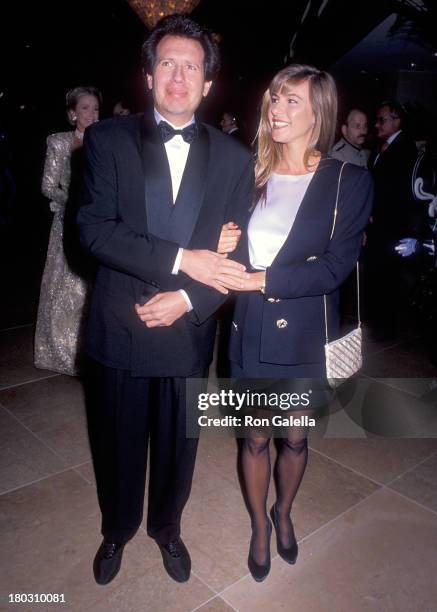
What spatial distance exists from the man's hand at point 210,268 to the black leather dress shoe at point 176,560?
3.68 ft

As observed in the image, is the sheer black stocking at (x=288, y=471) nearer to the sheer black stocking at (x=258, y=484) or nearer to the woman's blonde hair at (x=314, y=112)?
the sheer black stocking at (x=258, y=484)

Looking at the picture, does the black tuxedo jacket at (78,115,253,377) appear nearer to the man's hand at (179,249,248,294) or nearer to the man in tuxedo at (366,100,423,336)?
the man's hand at (179,249,248,294)

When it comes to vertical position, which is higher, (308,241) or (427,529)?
(308,241)

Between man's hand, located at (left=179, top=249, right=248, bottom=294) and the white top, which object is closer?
man's hand, located at (left=179, top=249, right=248, bottom=294)

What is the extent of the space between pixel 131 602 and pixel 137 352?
98cm

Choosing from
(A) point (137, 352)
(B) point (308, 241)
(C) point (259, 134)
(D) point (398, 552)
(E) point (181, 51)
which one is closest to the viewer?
(E) point (181, 51)

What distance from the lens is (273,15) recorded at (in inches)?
351

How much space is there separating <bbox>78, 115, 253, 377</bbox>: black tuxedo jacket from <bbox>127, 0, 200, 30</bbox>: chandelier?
192 centimetres

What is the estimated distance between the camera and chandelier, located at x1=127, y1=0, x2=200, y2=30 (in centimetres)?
323

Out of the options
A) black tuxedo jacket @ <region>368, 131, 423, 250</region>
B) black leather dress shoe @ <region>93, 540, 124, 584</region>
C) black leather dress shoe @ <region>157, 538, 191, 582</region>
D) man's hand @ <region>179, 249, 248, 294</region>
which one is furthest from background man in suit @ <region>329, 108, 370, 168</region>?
black leather dress shoe @ <region>93, 540, 124, 584</region>

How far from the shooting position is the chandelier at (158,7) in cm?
323

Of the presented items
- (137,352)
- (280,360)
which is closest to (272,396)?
(280,360)

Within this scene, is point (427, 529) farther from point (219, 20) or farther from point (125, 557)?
point (219, 20)

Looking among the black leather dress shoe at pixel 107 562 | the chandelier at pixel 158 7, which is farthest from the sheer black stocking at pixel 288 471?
the chandelier at pixel 158 7
